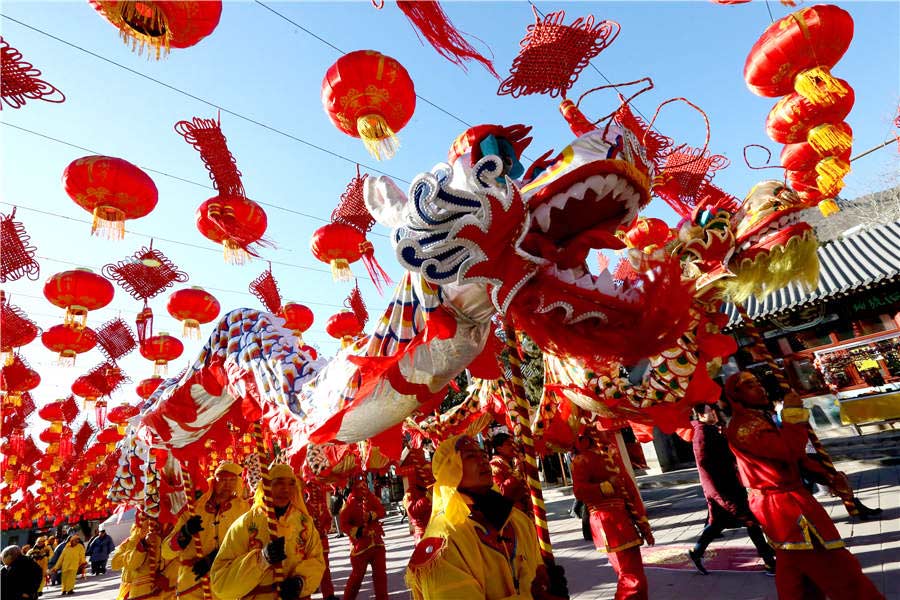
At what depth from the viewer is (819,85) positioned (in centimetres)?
449

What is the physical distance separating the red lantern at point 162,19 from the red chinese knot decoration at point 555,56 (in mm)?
1840

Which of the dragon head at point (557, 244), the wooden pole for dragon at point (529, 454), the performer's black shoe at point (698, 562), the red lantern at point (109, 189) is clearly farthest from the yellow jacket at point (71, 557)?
the dragon head at point (557, 244)

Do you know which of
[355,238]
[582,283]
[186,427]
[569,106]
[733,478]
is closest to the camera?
[582,283]

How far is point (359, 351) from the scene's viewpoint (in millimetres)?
2469

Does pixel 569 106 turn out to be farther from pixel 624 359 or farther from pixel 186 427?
pixel 186 427

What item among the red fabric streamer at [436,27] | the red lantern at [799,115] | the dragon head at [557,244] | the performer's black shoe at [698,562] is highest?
the red lantern at [799,115]

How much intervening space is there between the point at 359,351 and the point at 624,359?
131 cm

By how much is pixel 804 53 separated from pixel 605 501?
14.6 ft

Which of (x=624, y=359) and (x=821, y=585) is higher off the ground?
(x=624, y=359)

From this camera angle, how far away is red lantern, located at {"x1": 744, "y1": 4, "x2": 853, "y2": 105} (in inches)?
167

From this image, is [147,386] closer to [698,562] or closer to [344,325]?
[344,325]

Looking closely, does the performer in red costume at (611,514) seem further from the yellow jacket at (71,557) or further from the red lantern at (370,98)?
the yellow jacket at (71,557)

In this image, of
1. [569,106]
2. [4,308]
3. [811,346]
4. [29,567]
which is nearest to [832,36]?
[569,106]

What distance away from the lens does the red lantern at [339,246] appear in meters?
6.13
